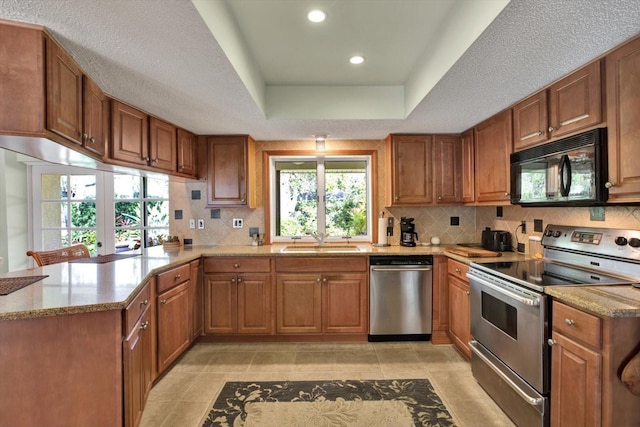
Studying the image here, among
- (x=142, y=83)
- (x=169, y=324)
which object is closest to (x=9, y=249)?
(x=169, y=324)

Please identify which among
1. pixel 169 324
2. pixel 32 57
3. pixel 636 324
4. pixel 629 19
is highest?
pixel 629 19

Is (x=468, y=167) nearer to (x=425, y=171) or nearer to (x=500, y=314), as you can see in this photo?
(x=425, y=171)

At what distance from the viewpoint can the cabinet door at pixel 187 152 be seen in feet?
9.73

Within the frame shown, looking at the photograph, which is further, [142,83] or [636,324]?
[142,83]

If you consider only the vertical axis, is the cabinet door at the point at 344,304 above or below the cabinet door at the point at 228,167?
below

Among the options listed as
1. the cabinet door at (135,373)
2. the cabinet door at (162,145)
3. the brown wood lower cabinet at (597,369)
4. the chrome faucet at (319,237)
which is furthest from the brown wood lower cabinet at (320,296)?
the brown wood lower cabinet at (597,369)

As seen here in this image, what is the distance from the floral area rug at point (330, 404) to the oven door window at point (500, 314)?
66 cm

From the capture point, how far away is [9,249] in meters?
3.41

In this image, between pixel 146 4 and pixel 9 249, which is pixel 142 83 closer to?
pixel 146 4

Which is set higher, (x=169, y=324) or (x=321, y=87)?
(x=321, y=87)

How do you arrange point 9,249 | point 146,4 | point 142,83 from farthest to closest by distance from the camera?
point 9,249
point 142,83
point 146,4

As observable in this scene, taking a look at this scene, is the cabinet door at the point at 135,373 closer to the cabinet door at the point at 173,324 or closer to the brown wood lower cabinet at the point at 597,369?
the cabinet door at the point at 173,324

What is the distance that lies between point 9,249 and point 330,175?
3.87 meters

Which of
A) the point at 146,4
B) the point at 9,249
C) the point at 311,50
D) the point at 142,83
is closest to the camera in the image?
the point at 146,4
